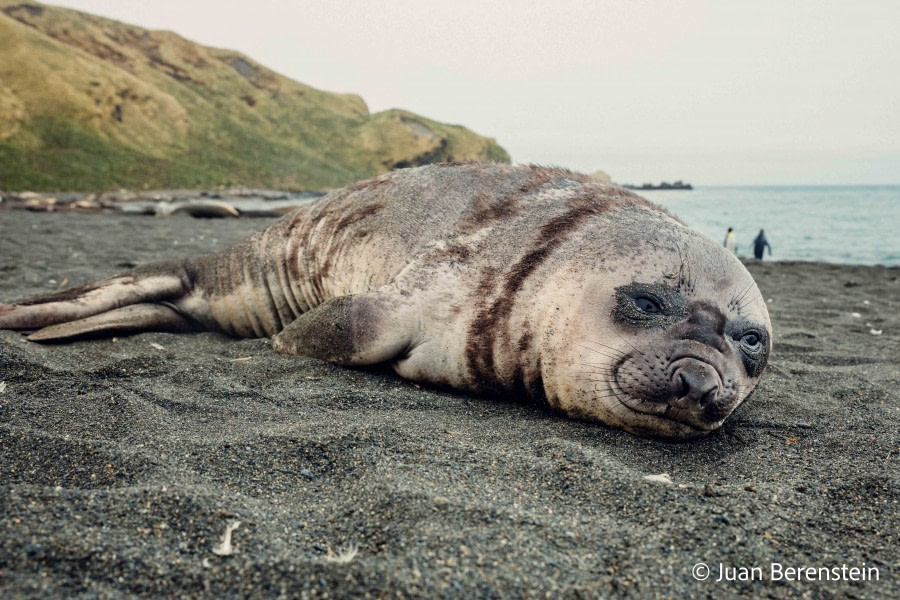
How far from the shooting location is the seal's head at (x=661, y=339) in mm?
2641

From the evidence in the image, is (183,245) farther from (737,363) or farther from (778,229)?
(778,229)

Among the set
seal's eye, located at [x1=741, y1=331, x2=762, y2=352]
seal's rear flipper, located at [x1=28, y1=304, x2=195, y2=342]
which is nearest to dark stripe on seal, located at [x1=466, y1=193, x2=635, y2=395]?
seal's eye, located at [x1=741, y1=331, x2=762, y2=352]

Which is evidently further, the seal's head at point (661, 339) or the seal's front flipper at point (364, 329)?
the seal's front flipper at point (364, 329)

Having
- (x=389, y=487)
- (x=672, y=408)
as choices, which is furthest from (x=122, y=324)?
(x=672, y=408)

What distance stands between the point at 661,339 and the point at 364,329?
4.43 ft

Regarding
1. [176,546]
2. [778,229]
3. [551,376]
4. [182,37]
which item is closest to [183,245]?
[551,376]

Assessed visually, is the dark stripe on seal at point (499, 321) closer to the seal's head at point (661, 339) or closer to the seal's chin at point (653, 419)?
the seal's head at point (661, 339)

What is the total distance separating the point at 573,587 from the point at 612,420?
49.3 inches

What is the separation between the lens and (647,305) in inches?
111

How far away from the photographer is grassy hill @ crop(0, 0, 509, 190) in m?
36.7

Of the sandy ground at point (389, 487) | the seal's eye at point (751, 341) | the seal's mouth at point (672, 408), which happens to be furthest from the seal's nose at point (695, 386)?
the seal's eye at point (751, 341)

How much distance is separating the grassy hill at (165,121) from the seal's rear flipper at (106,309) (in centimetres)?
3184

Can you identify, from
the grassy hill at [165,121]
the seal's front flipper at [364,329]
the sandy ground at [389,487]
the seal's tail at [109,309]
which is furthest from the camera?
the grassy hill at [165,121]

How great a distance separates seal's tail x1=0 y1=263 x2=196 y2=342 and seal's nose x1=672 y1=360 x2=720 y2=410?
3.10 metres
